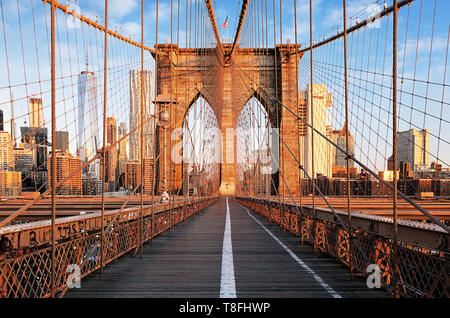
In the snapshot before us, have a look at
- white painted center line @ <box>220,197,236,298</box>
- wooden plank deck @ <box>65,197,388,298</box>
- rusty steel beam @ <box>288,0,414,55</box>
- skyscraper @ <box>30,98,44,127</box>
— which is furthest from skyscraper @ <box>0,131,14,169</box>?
rusty steel beam @ <box>288,0,414,55</box>

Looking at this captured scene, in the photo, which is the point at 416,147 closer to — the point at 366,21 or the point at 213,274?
the point at 366,21

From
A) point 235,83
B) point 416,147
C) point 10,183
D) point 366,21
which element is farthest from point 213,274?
point 235,83

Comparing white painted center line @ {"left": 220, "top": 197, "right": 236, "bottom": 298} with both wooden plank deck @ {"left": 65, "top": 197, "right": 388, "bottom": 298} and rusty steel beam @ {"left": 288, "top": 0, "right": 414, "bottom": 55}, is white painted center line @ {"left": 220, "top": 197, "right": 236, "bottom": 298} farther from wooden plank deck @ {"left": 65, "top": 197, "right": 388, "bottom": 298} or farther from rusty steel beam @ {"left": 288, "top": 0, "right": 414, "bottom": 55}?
rusty steel beam @ {"left": 288, "top": 0, "right": 414, "bottom": 55}

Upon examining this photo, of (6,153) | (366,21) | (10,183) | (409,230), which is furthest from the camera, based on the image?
(366,21)

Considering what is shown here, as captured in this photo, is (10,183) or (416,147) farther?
(10,183)

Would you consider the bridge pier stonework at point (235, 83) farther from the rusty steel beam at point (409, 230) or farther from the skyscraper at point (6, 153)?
the rusty steel beam at point (409, 230)
